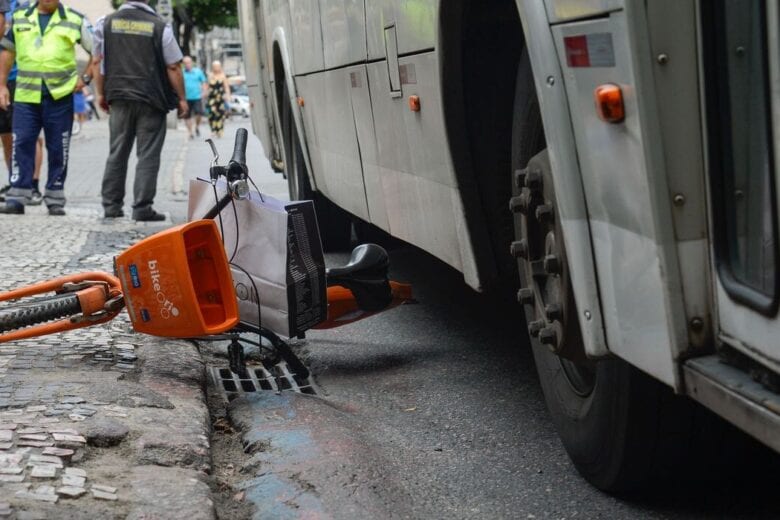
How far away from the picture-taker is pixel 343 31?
557cm

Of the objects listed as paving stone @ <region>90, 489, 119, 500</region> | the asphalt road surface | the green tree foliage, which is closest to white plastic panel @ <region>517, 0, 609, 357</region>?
the asphalt road surface

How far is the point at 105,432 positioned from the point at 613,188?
1.83m

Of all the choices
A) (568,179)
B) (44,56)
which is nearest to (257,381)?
(568,179)

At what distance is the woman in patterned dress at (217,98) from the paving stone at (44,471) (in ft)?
81.7

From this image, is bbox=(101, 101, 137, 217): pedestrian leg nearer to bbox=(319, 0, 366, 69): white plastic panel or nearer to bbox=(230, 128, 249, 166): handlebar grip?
bbox=(319, 0, 366, 69): white plastic panel

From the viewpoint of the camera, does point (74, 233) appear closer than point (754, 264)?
No

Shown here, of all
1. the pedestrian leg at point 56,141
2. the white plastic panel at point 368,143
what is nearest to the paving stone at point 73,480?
the white plastic panel at point 368,143

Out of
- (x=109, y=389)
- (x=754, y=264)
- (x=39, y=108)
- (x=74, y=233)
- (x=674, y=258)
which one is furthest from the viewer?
(x=39, y=108)

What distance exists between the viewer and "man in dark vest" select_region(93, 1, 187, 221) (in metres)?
9.99

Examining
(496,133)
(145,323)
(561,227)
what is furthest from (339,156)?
(561,227)

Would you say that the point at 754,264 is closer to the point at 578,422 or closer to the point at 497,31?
the point at 578,422

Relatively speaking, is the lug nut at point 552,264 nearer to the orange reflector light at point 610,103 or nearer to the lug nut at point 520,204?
the lug nut at point 520,204

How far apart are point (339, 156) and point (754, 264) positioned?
4.08 metres

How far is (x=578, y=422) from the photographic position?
345 cm
